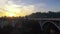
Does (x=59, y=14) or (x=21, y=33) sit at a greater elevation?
(x=59, y=14)

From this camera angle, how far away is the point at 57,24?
34188mm

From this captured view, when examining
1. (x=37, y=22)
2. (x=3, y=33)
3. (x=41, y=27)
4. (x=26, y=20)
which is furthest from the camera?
(x=26, y=20)

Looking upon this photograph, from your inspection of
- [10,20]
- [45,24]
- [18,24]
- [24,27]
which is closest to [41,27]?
[45,24]

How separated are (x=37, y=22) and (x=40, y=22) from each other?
2.05m

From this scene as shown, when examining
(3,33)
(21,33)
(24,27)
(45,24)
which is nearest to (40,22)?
(45,24)

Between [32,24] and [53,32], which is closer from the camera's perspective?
[53,32]

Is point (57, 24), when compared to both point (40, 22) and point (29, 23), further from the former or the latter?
point (29, 23)

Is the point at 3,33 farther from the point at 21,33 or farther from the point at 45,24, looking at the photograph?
the point at 45,24

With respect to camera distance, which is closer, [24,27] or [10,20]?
[24,27]

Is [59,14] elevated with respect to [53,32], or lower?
Result: elevated

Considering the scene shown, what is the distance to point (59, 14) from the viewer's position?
41.6 metres

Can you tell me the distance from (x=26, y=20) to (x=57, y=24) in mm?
11640

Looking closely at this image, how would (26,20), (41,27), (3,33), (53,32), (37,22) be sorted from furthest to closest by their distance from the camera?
1. (26,20)
2. (37,22)
3. (41,27)
4. (53,32)
5. (3,33)

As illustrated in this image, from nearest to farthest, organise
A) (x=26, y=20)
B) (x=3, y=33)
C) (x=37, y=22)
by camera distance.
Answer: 1. (x=3, y=33)
2. (x=37, y=22)
3. (x=26, y=20)
